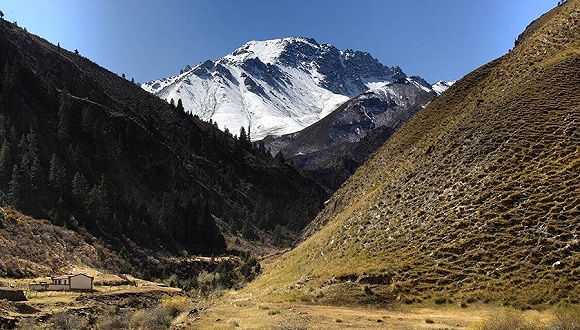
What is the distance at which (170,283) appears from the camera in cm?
6656

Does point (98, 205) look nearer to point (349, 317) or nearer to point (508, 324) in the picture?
point (349, 317)

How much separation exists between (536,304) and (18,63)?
336 feet

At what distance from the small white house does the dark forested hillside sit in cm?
3219

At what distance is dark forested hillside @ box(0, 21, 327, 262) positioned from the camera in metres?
79.9

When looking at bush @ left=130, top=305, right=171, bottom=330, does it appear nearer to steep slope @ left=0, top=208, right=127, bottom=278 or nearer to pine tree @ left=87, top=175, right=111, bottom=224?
steep slope @ left=0, top=208, right=127, bottom=278

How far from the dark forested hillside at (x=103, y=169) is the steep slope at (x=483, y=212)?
4686 cm

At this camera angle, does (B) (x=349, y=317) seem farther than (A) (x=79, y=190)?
No

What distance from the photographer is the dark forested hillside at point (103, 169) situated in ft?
262

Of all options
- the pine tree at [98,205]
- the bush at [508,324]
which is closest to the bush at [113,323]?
the bush at [508,324]

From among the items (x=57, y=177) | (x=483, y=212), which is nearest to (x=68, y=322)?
(x=483, y=212)

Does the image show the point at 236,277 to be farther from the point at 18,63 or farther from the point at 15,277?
the point at 18,63

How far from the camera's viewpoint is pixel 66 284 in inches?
1687

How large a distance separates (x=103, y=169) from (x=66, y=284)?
57.3 metres

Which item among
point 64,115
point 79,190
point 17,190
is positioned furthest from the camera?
point 64,115
